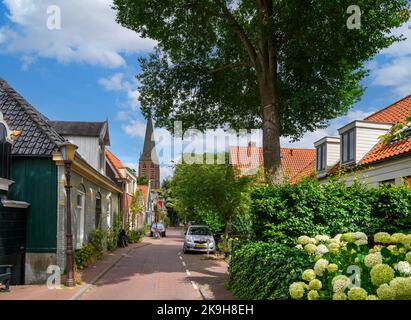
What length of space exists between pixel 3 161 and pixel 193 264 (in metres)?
10.0

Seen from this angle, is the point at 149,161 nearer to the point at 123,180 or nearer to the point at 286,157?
the point at 286,157

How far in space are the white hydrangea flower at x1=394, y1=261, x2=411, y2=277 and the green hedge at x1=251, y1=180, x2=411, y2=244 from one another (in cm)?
700

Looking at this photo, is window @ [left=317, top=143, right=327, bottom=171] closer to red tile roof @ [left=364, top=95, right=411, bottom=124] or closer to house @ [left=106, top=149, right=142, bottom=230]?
red tile roof @ [left=364, top=95, right=411, bottom=124]

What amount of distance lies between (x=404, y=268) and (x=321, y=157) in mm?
22180

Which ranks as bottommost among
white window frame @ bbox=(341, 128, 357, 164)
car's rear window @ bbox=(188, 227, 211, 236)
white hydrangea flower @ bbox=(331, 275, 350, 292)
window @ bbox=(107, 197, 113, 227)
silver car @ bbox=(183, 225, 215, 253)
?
silver car @ bbox=(183, 225, 215, 253)

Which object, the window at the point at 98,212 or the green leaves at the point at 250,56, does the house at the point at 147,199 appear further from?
the green leaves at the point at 250,56

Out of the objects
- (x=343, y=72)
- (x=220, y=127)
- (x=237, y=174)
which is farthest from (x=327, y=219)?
(x=237, y=174)

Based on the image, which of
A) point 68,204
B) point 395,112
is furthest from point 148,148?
point 68,204

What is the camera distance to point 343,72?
1323cm

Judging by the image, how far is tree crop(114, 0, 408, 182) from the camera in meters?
11.8

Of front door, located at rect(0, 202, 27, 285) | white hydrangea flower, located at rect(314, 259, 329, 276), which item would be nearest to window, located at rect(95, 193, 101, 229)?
front door, located at rect(0, 202, 27, 285)

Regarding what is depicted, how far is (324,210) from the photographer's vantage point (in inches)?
450

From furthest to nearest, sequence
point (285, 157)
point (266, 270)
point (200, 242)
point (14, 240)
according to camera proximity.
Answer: point (285, 157) < point (200, 242) < point (14, 240) < point (266, 270)
